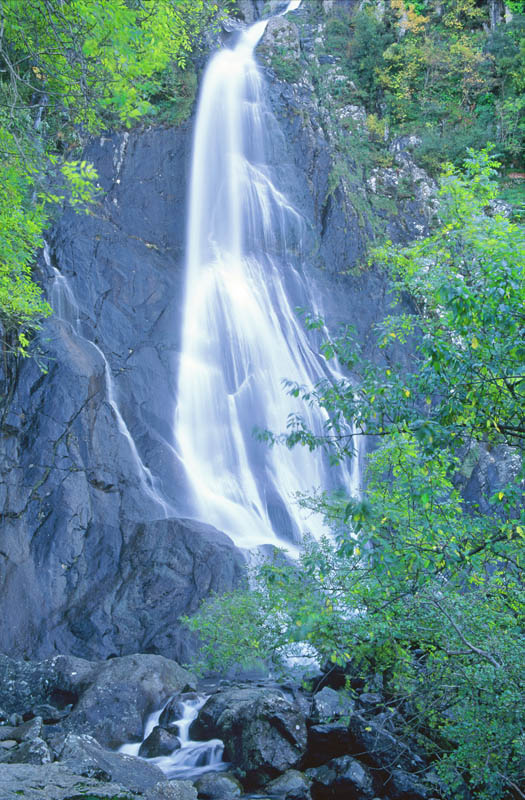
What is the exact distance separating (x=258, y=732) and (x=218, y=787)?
706mm

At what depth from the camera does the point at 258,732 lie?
704 centimetres

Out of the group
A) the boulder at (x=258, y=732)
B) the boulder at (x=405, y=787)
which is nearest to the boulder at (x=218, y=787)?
the boulder at (x=258, y=732)

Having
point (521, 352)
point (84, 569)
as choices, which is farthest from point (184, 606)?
point (521, 352)

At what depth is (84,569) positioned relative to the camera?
1161 centimetres

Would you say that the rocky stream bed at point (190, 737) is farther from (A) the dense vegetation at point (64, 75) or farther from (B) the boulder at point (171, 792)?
(A) the dense vegetation at point (64, 75)

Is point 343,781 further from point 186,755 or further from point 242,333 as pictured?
point 242,333

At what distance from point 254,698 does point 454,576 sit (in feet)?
15.3

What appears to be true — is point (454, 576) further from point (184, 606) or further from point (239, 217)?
point (239, 217)

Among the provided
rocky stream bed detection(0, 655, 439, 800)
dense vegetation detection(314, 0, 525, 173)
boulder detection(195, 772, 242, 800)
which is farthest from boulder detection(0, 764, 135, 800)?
dense vegetation detection(314, 0, 525, 173)

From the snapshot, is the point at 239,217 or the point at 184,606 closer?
the point at 184,606

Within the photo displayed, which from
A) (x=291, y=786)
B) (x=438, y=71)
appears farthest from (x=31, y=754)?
(x=438, y=71)

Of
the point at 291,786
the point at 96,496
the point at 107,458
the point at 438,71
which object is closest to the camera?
the point at 291,786

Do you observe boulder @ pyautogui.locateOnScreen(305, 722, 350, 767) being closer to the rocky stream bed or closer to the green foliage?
the rocky stream bed

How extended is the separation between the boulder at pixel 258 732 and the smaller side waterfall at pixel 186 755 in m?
0.12
